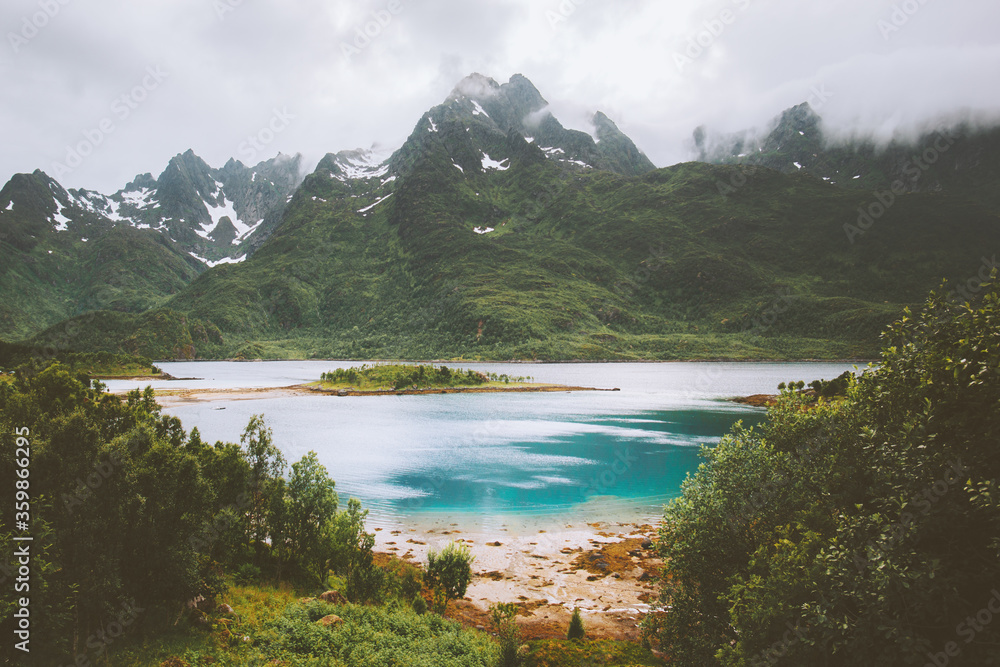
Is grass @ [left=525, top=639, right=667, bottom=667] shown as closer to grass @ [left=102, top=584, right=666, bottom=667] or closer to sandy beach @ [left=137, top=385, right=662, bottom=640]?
grass @ [left=102, top=584, right=666, bottom=667]

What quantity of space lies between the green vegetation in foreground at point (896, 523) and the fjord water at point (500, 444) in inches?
694

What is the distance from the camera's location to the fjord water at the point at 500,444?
37375 millimetres

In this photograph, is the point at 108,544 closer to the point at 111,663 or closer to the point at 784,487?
the point at 111,663

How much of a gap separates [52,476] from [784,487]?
2054cm

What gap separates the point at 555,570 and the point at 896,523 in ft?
57.3

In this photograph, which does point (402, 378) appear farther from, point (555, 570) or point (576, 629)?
point (576, 629)

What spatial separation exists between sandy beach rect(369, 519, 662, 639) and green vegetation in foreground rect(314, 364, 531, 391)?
87.1 m

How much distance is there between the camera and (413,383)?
11806 cm

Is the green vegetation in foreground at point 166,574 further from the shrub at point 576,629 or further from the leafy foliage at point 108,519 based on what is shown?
the shrub at point 576,629

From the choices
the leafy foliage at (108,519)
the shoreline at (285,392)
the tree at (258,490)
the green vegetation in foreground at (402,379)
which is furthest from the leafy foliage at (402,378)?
the leafy foliage at (108,519)

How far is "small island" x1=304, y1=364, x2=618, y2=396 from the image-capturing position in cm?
11606

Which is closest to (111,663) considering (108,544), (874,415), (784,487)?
(108,544)

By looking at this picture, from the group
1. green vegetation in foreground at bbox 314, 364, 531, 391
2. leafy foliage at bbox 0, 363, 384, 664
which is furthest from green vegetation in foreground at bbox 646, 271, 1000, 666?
green vegetation in foreground at bbox 314, 364, 531, 391

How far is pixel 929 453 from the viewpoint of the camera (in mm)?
9797
